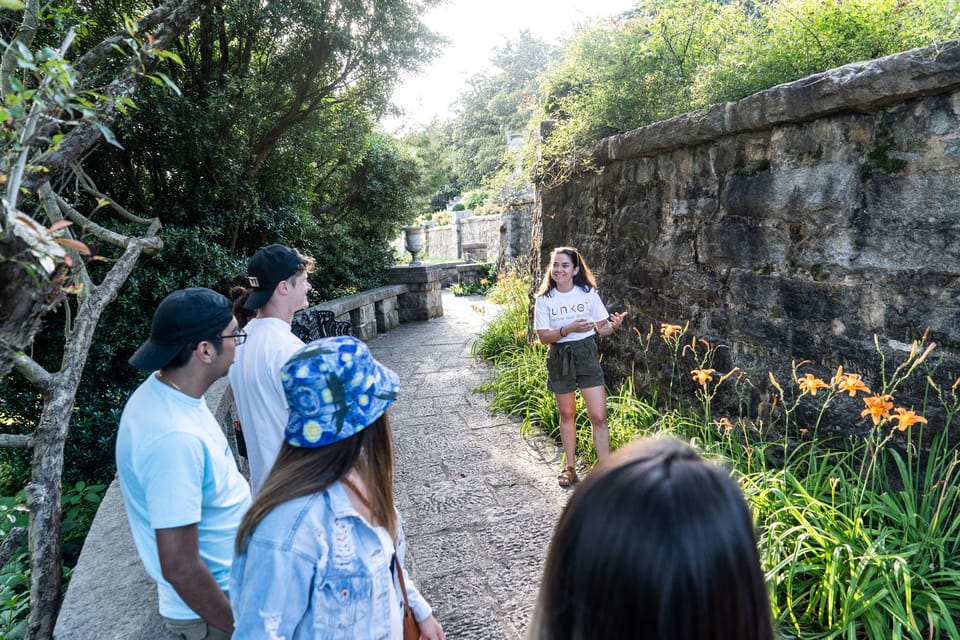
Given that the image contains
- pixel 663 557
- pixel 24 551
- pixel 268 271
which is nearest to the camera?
pixel 663 557

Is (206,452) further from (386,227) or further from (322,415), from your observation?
(386,227)

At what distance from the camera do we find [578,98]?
5.00 m

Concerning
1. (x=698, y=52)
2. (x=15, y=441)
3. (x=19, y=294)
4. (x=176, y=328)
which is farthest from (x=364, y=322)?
(x=19, y=294)

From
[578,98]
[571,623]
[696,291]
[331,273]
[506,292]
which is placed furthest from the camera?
[331,273]

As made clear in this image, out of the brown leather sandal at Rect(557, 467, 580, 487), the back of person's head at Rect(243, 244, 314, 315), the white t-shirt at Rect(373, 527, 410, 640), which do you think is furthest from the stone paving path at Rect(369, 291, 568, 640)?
the back of person's head at Rect(243, 244, 314, 315)

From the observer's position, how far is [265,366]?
206cm

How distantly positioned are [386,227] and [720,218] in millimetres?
8584

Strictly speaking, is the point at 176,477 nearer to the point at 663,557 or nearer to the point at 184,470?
the point at 184,470

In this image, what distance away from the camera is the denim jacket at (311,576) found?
41.0 inches

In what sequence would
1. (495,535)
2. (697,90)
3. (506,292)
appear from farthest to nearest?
(506,292)
(697,90)
(495,535)

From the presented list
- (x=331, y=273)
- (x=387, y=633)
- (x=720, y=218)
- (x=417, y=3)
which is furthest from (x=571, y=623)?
(x=331, y=273)

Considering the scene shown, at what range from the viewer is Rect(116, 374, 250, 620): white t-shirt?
4.43ft

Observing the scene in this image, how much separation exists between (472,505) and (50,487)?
2.14m

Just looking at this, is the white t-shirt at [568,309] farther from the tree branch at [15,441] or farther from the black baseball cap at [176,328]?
the tree branch at [15,441]
